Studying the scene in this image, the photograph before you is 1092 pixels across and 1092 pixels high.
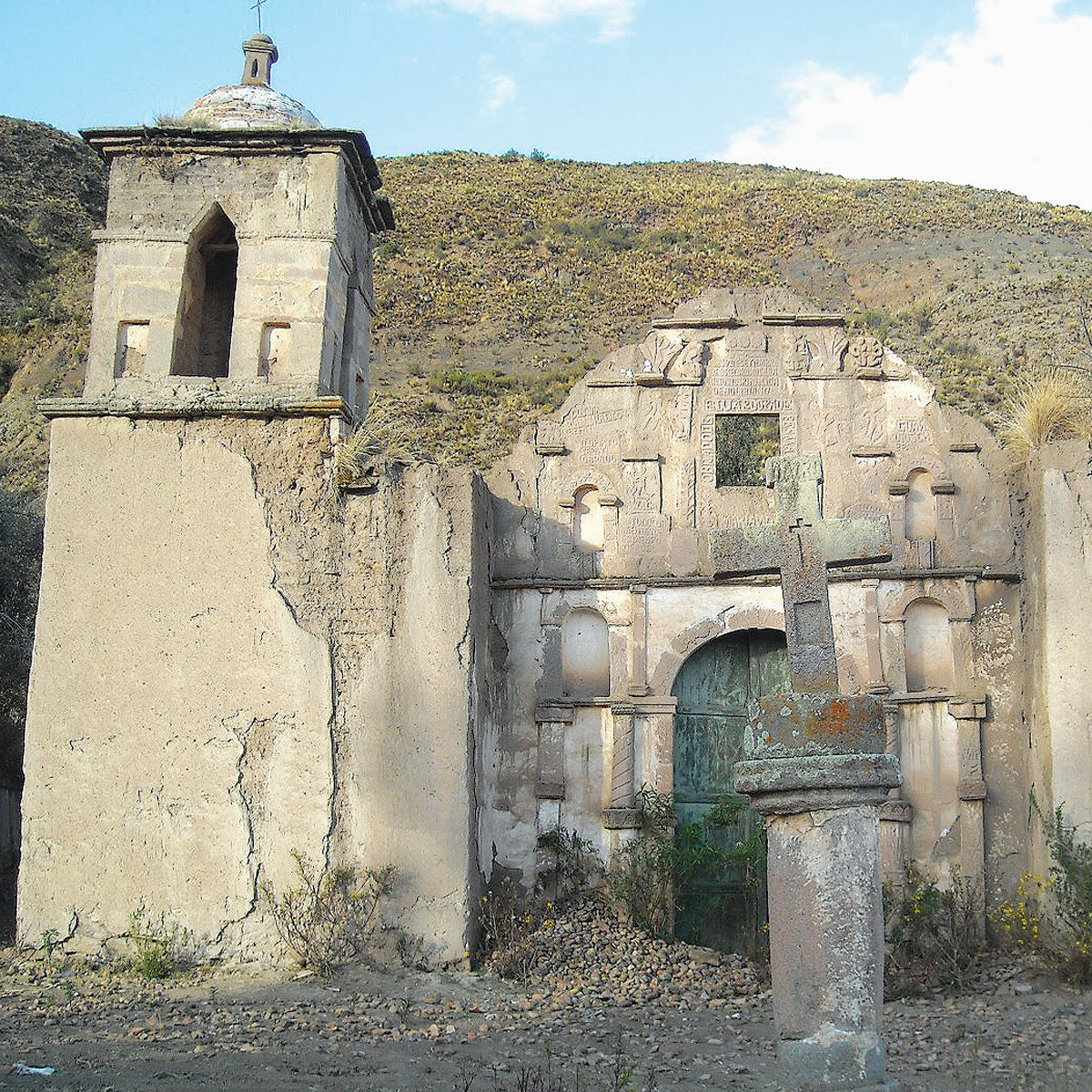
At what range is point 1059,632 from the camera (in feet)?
36.2

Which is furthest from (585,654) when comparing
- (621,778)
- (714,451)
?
(714,451)

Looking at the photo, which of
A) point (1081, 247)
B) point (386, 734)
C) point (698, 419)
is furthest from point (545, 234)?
point (386, 734)

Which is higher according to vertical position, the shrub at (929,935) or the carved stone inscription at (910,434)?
the carved stone inscription at (910,434)

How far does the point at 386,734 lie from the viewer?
415 inches

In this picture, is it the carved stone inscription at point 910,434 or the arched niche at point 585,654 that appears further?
the carved stone inscription at point 910,434

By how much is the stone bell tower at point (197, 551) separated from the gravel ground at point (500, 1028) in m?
0.81

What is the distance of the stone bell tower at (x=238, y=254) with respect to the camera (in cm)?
1130

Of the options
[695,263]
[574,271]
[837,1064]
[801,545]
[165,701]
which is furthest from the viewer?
[695,263]

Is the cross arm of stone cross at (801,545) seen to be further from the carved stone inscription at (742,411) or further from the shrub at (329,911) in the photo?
the carved stone inscription at (742,411)

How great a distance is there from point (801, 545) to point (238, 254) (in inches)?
275

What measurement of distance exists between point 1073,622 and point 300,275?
24.0ft

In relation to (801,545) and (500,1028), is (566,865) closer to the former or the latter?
(500,1028)

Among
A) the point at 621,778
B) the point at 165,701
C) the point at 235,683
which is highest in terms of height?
the point at 235,683

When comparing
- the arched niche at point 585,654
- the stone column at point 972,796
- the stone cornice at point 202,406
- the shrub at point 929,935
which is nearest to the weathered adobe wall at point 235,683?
the stone cornice at point 202,406
